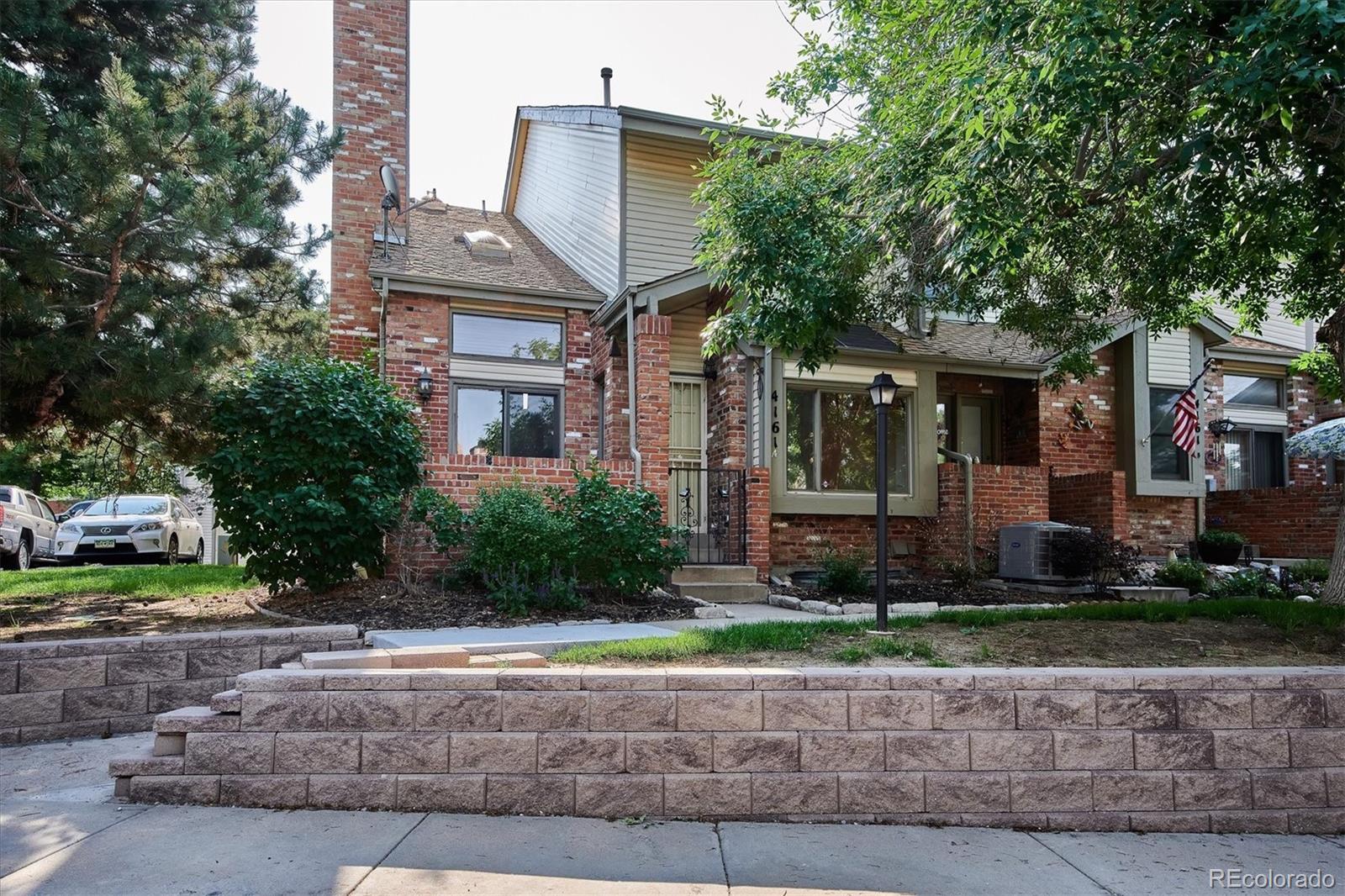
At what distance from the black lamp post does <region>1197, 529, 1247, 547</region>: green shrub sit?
9.76 meters

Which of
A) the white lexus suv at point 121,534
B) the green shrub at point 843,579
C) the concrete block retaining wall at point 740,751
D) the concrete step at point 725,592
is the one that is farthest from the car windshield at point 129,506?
the concrete block retaining wall at point 740,751

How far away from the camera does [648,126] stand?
12000mm

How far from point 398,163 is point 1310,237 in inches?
431

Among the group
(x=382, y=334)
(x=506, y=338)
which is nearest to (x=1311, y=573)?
(x=506, y=338)

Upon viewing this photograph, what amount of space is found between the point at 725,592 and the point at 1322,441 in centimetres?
819

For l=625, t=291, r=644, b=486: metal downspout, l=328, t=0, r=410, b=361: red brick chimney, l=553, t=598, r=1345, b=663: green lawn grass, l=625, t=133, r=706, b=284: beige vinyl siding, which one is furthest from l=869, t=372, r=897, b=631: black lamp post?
l=328, t=0, r=410, b=361: red brick chimney

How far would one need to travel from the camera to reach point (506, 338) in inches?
467

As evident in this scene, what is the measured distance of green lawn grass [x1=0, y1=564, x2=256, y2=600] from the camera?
8.81 m

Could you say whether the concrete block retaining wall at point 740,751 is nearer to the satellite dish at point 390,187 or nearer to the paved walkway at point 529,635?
the paved walkway at point 529,635

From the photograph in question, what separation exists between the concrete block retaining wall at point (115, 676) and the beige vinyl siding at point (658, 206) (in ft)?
24.1

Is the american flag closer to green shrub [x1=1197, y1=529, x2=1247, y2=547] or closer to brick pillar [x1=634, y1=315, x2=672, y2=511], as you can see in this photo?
green shrub [x1=1197, y1=529, x2=1247, y2=547]

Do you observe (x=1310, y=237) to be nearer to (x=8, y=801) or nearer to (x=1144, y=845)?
(x=1144, y=845)

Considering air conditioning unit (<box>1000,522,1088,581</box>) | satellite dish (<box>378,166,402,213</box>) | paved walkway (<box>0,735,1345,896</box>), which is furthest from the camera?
satellite dish (<box>378,166,402,213</box>)

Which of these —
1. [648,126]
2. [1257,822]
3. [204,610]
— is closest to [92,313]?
[204,610]
